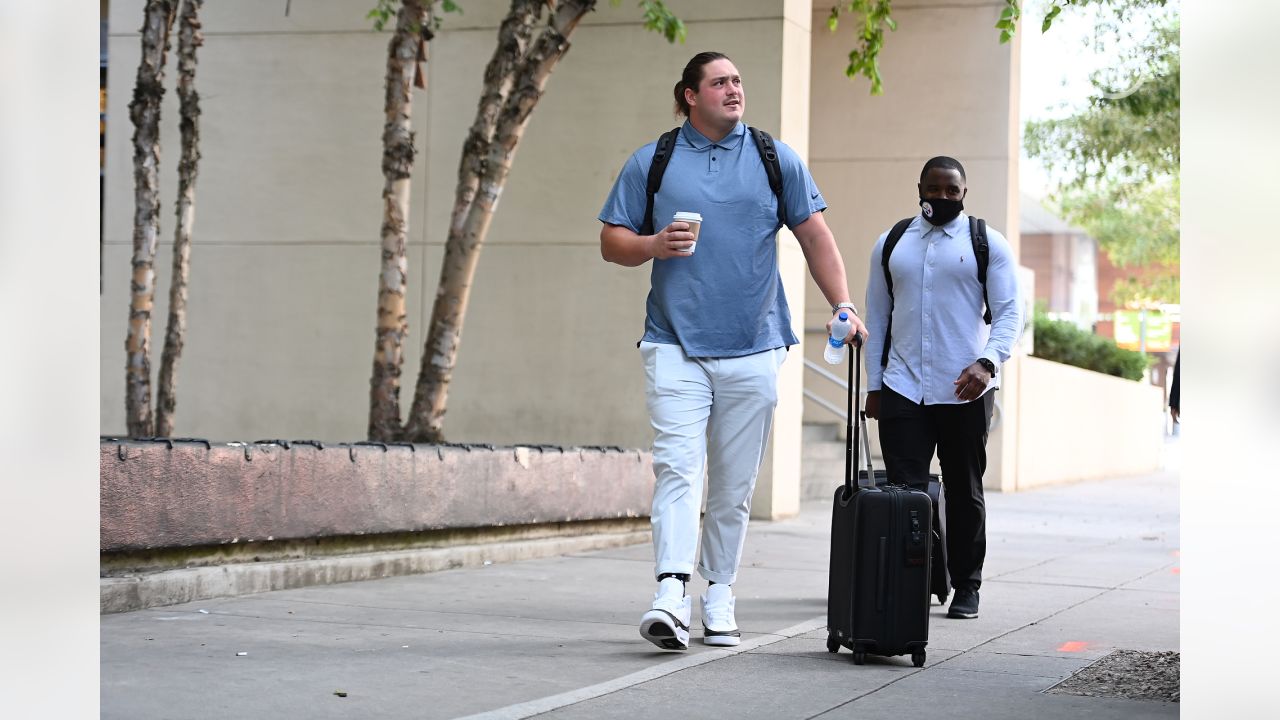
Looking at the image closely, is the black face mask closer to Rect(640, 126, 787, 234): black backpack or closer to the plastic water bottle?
Rect(640, 126, 787, 234): black backpack

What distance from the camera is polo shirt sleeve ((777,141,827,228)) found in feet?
18.3

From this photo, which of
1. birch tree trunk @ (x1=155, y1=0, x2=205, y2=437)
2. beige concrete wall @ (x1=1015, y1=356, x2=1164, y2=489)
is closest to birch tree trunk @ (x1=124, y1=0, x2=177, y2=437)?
birch tree trunk @ (x1=155, y1=0, x2=205, y2=437)

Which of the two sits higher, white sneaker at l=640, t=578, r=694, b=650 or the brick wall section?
the brick wall section

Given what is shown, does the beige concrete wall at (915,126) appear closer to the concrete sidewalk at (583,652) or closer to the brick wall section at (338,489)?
the brick wall section at (338,489)

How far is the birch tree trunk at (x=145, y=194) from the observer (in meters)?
9.13

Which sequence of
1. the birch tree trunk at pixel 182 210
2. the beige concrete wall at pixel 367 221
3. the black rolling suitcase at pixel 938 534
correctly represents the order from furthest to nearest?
1. the beige concrete wall at pixel 367 221
2. the birch tree trunk at pixel 182 210
3. the black rolling suitcase at pixel 938 534

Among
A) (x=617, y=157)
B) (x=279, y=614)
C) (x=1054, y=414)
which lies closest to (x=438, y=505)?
(x=279, y=614)

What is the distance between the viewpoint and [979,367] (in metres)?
6.14

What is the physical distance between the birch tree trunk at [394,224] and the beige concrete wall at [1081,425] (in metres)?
9.59

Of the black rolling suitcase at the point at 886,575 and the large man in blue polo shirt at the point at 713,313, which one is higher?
the large man in blue polo shirt at the point at 713,313

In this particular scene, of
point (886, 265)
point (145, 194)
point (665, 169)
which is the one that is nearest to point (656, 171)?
point (665, 169)

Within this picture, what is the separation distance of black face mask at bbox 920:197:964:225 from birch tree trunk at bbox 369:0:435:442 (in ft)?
11.8

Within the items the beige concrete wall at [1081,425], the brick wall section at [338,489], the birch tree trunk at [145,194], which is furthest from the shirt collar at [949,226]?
the beige concrete wall at [1081,425]
